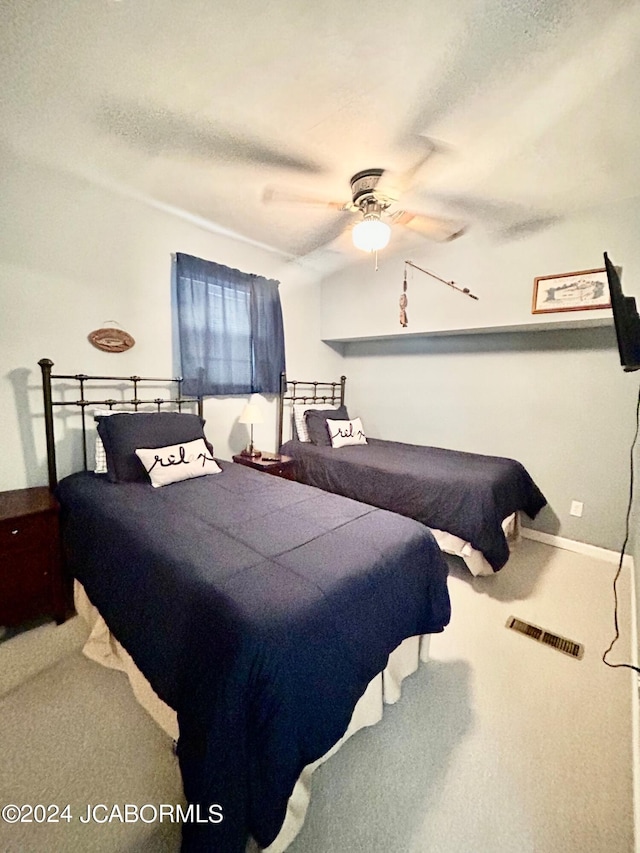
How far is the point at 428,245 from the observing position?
3.09 metres

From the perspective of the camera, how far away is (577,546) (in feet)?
9.20

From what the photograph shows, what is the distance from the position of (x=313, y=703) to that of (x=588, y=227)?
323cm

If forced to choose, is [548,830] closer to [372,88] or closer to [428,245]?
[372,88]

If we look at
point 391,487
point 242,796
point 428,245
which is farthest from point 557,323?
point 242,796

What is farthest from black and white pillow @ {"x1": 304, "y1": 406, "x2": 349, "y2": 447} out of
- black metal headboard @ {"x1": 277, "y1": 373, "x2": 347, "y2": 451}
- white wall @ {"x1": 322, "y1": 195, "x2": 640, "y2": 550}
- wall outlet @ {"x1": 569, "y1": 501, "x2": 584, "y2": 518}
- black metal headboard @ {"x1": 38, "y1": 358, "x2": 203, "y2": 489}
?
wall outlet @ {"x1": 569, "y1": 501, "x2": 584, "y2": 518}

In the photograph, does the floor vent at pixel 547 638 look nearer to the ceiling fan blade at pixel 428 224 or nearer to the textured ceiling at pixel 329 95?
the ceiling fan blade at pixel 428 224

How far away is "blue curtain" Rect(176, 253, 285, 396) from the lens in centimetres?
279

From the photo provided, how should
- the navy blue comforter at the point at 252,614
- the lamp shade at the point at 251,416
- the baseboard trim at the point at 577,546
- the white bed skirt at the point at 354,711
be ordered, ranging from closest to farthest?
the navy blue comforter at the point at 252,614 → the white bed skirt at the point at 354,711 → the baseboard trim at the point at 577,546 → the lamp shade at the point at 251,416

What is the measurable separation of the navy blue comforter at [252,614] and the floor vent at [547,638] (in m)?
0.75

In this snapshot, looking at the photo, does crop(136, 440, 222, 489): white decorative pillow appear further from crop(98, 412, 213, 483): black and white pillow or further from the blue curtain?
the blue curtain

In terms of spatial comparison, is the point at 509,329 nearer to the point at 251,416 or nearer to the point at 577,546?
the point at 577,546

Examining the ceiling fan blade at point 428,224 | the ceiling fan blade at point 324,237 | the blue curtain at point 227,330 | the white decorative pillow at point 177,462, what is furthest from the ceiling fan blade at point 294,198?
the white decorative pillow at point 177,462

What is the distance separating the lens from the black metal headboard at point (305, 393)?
3673 millimetres

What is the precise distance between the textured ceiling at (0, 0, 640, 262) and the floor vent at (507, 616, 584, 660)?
2572 millimetres
